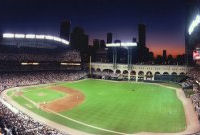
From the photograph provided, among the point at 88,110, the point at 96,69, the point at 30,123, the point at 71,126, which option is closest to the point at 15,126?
the point at 30,123

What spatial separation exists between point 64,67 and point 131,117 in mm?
63748

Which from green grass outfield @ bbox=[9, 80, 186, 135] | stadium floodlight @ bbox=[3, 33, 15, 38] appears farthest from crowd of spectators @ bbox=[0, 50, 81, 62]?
green grass outfield @ bbox=[9, 80, 186, 135]

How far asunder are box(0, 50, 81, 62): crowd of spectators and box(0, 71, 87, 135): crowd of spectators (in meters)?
5.99

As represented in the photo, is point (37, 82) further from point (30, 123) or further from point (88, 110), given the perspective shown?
Answer: point (30, 123)

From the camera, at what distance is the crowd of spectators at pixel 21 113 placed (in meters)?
23.0

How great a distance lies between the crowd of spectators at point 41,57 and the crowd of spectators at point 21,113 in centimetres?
599

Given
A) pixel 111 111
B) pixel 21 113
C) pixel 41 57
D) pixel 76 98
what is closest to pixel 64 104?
pixel 76 98

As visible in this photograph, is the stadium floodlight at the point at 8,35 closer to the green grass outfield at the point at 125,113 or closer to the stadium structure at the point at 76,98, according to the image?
the stadium structure at the point at 76,98

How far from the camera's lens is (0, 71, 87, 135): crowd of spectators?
2301cm

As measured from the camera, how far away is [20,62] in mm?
81562

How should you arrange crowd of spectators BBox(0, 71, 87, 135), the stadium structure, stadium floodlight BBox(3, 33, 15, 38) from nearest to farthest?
crowd of spectators BBox(0, 71, 87, 135)
the stadium structure
stadium floodlight BBox(3, 33, 15, 38)

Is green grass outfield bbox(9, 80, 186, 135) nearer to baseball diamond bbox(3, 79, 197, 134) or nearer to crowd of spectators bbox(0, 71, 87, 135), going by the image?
baseball diamond bbox(3, 79, 197, 134)

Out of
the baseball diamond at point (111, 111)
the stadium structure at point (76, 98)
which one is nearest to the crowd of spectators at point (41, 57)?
the stadium structure at point (76, 98)

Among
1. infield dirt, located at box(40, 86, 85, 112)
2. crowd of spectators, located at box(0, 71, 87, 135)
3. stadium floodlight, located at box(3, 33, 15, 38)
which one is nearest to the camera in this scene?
crowd of spectators, located at box(0, 71, 87, 135)
